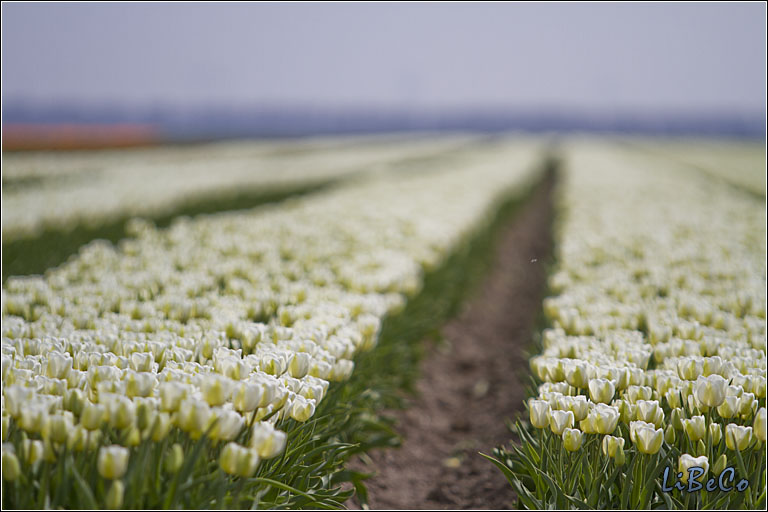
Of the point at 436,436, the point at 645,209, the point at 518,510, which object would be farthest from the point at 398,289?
the point at 645,209

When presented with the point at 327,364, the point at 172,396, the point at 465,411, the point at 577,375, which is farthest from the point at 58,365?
the point at 465,411

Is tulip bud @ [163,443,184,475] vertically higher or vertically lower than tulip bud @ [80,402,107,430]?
lower

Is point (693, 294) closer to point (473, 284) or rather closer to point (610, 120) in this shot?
point (473, 284)

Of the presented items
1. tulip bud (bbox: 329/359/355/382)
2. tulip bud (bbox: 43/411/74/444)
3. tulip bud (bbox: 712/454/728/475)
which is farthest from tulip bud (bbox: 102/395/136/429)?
tulip bud (bbox: 712/454/728/475)

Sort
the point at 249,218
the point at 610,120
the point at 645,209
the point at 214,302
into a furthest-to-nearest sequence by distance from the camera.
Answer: the point at 610,120 → the point at 645,209 → the point at 249,218 → the point at 214,302

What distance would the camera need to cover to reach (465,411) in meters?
4.58

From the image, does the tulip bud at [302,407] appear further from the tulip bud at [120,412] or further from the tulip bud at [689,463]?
the tulip bud at [689,463]

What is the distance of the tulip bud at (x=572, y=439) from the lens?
83.9 inches

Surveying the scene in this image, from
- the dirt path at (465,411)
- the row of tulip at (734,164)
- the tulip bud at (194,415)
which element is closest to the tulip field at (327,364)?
the tulip bud at (194,415)

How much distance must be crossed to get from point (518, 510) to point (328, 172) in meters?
15.6

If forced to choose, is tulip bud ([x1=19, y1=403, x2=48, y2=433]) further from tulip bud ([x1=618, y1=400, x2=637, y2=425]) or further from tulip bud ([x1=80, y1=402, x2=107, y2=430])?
tulip bud ([x1=618, y1=400, x2=637, y2=425])

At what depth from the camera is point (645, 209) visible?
360 inches

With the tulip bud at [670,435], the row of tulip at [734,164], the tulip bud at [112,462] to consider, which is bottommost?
the tulip bud at [670,435]

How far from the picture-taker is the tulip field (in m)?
1.83
